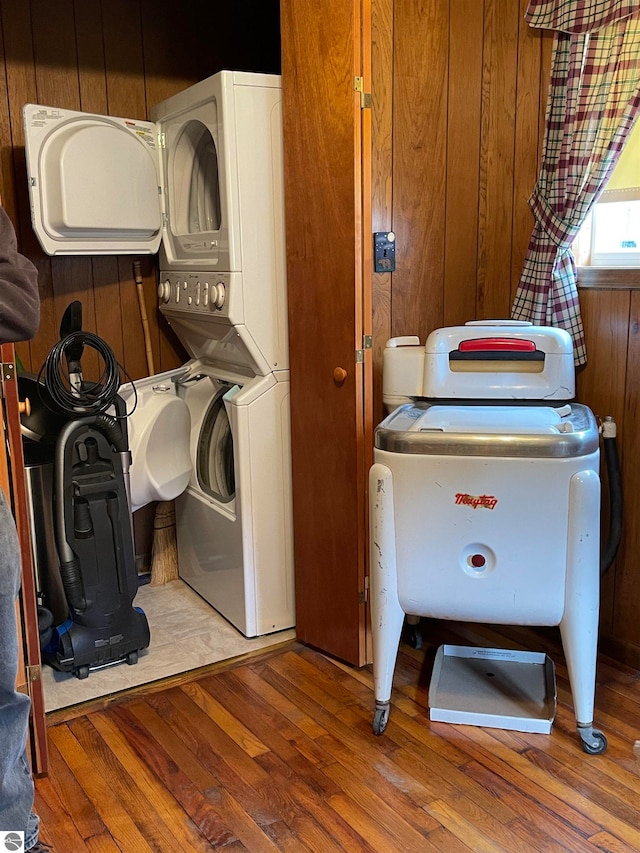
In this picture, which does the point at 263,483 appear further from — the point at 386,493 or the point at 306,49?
the point at 306,49

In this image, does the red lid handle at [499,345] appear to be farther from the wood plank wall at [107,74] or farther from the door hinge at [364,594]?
the wood plank wall at [107,74]

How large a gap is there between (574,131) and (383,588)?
4.61 feet

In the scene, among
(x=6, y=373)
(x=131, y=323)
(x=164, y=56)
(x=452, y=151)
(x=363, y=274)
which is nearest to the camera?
(x=6, y=373)

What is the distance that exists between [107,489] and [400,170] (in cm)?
133

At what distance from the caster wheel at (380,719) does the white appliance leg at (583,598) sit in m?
0.50

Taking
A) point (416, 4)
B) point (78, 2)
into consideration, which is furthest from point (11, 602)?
point (78, 2)

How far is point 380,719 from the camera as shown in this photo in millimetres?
2223

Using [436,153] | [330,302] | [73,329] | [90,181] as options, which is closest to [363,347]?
[330,302]

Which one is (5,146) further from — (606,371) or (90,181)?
(606,371)

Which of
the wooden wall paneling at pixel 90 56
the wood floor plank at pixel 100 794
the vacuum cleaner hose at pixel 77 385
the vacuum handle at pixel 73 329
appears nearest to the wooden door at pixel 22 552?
the wood floor plank at pixel 100 794

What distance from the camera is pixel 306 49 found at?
2.40 metres

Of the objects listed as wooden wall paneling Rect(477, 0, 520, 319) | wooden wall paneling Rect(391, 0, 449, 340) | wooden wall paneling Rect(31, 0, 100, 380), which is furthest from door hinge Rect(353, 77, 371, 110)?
wooden wall paneling Rect(31, 0, 100, 380)

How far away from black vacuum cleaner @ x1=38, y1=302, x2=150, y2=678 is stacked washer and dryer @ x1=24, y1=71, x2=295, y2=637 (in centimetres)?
23

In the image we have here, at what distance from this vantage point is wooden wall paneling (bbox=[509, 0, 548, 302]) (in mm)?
2508
